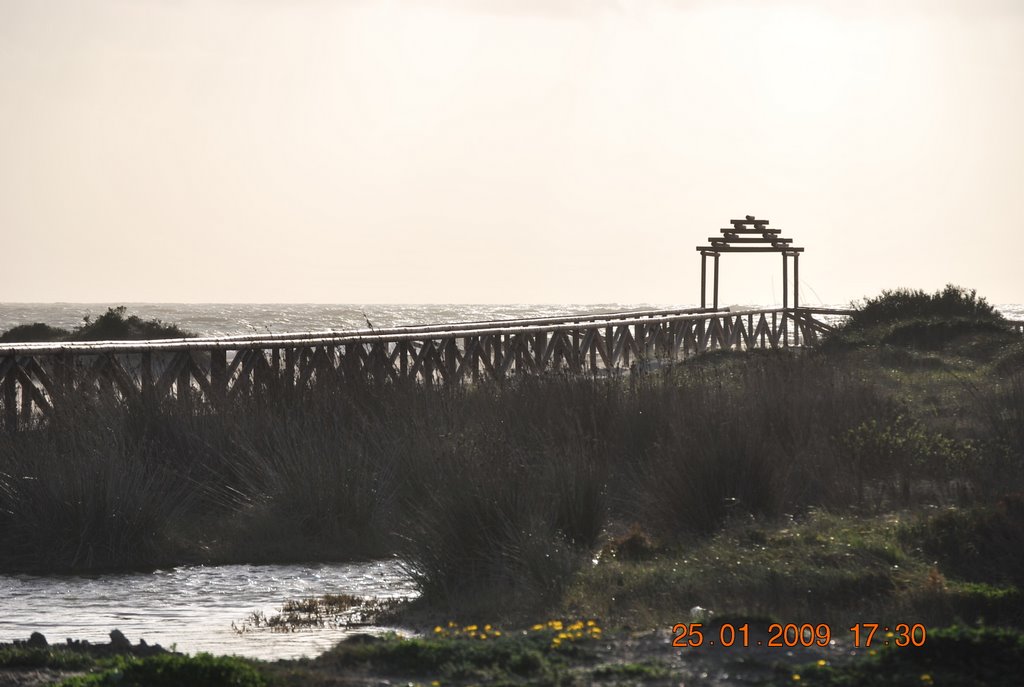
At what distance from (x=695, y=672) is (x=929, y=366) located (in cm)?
1541

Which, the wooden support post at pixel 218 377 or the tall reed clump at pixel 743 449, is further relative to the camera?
the wooden support post at pixel 218 377

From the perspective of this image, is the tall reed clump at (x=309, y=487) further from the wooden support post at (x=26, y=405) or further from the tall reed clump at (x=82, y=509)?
the wooden support post at (x=26, y=405)

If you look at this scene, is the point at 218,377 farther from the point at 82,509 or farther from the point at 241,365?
the point at 82,509

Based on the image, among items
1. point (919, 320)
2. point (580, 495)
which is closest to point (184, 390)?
point (580, 495)

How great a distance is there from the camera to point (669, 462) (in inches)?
Result: 363

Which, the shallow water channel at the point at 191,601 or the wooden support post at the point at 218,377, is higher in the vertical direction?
the wooden support post at the point at 218,377

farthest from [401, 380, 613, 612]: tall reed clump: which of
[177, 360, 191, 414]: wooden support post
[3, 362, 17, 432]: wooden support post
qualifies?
[3, 362, 17, 432]: wooden support post

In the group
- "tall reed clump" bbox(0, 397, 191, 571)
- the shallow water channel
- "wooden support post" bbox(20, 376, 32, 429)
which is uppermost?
"wooden support post" bbox(20, 376, 32, 429)

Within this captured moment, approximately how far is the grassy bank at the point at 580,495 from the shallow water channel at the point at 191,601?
0.36m

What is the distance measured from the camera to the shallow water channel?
22.9 ft
